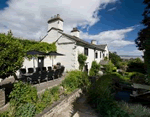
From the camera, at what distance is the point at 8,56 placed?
382cm

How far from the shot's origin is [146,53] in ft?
11.2

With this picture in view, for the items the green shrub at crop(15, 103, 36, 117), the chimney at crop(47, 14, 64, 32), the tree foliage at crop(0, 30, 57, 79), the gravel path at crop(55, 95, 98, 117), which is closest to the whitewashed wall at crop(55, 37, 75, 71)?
the chimney at crop(47, 14, 64, 32)

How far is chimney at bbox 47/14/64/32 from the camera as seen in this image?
45.1 feet

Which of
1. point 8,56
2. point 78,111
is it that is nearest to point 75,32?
point 8,56

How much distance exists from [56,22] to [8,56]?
11.8 metres

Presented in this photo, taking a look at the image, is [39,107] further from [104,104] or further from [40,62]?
[40,62]

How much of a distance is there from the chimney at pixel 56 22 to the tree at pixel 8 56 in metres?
10.7

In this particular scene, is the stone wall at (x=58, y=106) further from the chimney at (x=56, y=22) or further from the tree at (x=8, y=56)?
the chimney at (x=56, y=22)

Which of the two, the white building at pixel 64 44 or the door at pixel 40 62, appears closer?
the door at pixel 40 62

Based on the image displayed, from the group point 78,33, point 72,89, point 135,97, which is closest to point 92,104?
point 72,89

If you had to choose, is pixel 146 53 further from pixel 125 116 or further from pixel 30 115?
pixel 30 115

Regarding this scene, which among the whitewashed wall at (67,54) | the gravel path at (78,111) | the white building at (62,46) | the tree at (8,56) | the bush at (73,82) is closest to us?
the tree at (8,56)

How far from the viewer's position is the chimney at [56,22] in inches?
541

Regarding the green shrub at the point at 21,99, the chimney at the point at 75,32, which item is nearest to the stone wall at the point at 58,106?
the green shrub at the point at 21,99
